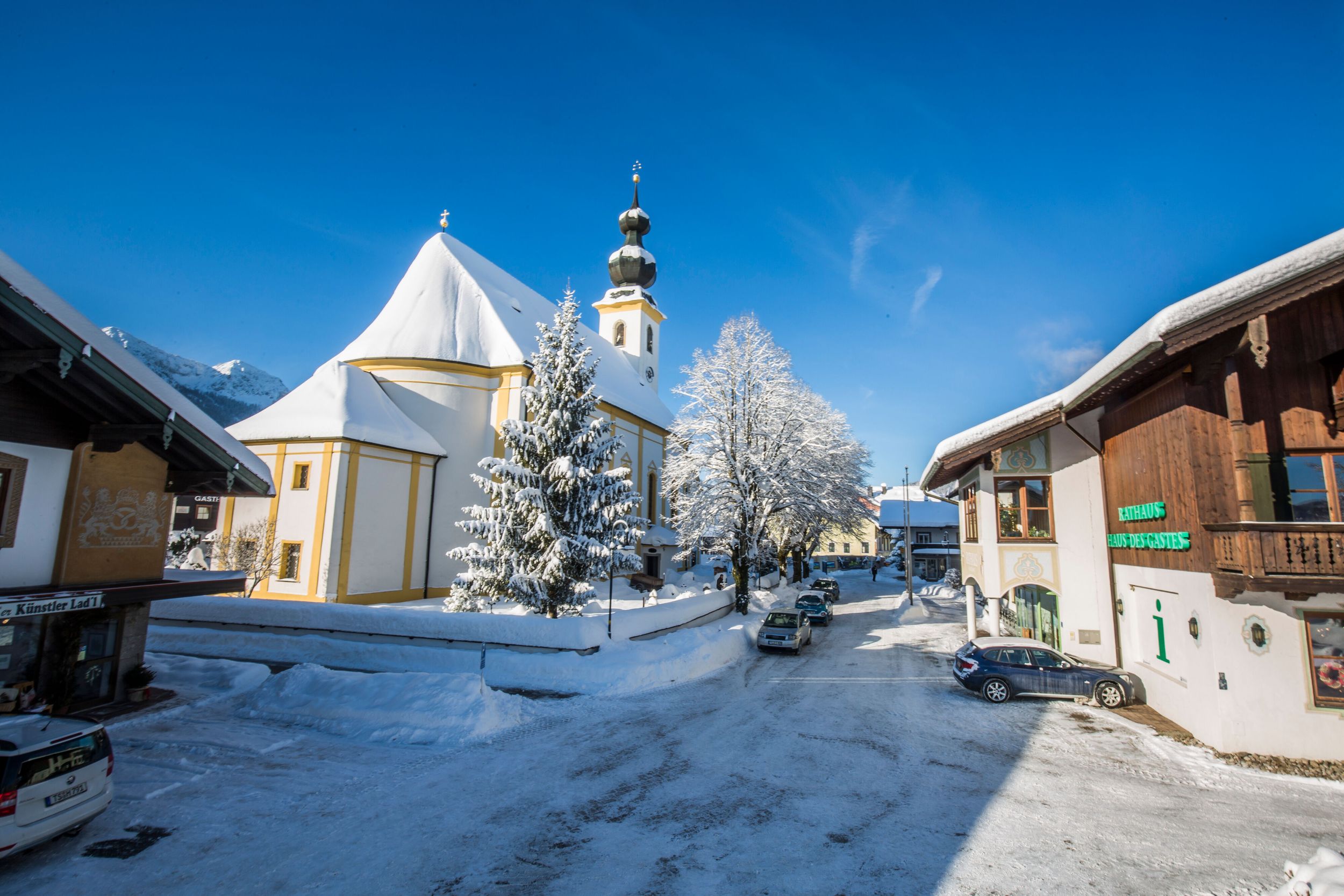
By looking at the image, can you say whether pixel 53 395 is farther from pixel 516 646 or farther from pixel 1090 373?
pixel 1090 373

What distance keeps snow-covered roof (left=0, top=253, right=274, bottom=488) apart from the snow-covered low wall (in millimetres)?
6048

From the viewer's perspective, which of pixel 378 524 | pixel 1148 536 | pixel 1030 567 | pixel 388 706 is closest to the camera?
pixel 388 706

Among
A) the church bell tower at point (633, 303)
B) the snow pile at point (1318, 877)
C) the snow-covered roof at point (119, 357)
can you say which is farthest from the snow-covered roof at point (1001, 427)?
the church bell tower at point (633, 303)

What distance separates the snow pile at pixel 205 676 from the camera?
1335 centimetres

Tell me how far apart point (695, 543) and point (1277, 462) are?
23507mm

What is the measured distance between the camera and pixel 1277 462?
38.9 ft

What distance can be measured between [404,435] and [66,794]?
20.6 m

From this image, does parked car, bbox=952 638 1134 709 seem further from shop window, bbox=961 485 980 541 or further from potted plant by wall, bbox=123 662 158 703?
potted plant by wall, bbox=123 662 158 703

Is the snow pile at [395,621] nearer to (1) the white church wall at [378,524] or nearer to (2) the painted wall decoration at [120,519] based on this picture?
(1) the white church wall at [378,524]

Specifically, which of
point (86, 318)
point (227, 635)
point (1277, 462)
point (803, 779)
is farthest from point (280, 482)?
point (1277, 462)

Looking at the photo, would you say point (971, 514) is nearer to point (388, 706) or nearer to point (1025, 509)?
point (1025, 509)

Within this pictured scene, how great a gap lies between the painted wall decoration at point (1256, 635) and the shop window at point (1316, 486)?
7.11 ft

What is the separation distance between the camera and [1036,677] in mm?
14570

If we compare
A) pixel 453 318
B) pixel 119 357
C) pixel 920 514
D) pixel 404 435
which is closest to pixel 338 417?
pixel 404 435
